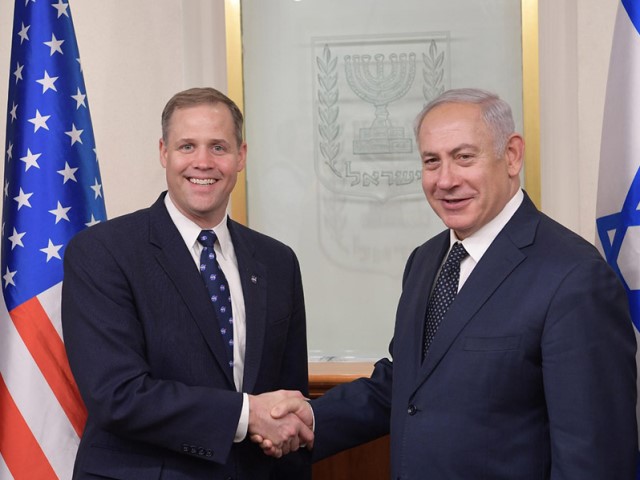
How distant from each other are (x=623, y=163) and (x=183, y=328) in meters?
1.16

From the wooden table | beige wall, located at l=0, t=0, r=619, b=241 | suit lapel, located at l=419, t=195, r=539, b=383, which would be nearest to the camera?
suit lapel, located at l=419, t=195, r=539, b=383

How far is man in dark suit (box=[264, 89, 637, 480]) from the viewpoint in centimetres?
179

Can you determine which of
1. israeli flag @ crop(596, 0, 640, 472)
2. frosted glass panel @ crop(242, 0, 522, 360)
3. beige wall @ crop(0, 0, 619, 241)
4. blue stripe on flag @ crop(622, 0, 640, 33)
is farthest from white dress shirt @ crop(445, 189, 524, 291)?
beige wall @ crop(0, 0, 619, 241)

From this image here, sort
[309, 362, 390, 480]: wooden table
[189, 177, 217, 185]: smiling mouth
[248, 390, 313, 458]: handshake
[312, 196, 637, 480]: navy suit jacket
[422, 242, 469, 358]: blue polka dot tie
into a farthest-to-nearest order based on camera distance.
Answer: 1. [309, 362, 390, 480]: wooden table
2. [189, 177, 217, 185]: smiling mouth
3. [248, 390, 313, 458]: handshake
4. [422, 242, 469, 358]: blue polka dot tie
5. [312, 196, 637, 480]: navy suit jacket

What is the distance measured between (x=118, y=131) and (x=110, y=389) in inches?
69.5

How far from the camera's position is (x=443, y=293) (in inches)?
83.2

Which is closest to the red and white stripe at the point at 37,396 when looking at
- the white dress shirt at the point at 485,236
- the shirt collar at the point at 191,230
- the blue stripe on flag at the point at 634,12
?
the shirt collar at the point at 191,230

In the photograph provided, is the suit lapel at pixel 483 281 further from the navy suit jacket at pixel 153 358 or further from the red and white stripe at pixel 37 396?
the red and white stripe at pixel 37 396

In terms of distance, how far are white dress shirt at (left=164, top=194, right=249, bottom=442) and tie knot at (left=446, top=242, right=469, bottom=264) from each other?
571 mm

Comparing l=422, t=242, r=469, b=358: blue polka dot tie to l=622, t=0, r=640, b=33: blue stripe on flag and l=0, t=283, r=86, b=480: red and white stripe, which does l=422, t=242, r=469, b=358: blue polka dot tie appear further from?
l=0, t=283, r=86, b=480: red and white stripe

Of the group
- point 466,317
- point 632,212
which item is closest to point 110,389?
point 466,317

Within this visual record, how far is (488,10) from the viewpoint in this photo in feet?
12.0

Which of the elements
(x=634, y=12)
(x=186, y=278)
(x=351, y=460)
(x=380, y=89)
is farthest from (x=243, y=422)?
(x=380, y=89)

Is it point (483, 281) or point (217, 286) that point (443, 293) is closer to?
point (483, 281)
